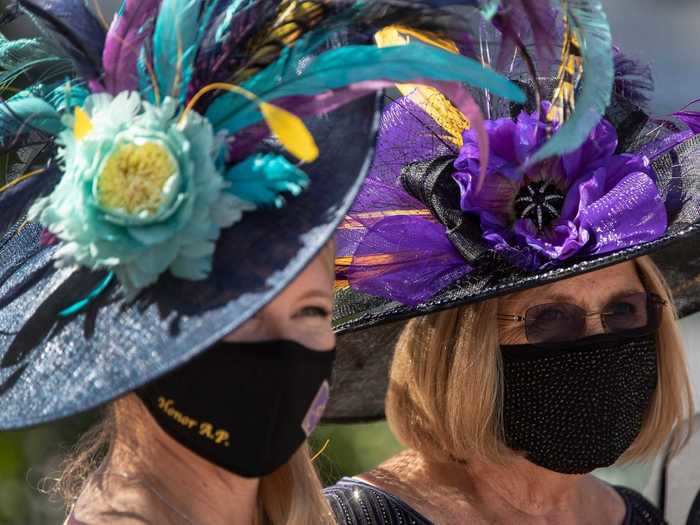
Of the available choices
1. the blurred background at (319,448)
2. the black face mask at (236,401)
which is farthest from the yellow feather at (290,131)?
the blurred background at (319,448)

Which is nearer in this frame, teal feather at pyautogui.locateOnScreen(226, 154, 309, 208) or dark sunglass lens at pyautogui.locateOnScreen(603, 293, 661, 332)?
teal feather at pyautogui.locateOnScreen(226, 154, 309, 208)

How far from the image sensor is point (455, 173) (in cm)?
249

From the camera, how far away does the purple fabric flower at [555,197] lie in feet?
7.89

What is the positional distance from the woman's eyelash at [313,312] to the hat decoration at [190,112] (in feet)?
0.70

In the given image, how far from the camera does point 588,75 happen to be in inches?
74.7

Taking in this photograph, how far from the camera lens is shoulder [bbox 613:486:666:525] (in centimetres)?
283

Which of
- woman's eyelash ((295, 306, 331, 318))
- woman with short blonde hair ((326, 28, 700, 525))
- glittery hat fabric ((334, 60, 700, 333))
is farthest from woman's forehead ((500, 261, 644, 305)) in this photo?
woman's eyelash ((295, 306, 331, 318))

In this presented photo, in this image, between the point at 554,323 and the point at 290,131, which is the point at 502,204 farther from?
the point at 290,131

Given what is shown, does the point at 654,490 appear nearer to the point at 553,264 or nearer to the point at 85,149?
the point at 553,264

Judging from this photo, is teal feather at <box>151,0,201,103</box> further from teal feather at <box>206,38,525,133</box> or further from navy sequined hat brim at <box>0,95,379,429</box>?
navy sequined hat brim at <box>0,95,379,429</box>

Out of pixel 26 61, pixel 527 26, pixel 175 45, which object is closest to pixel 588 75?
pixel 527 26

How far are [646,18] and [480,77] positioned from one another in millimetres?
4398

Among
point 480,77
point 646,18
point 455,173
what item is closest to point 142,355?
point 480,77

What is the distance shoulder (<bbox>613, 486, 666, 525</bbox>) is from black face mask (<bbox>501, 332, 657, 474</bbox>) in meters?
0.39
